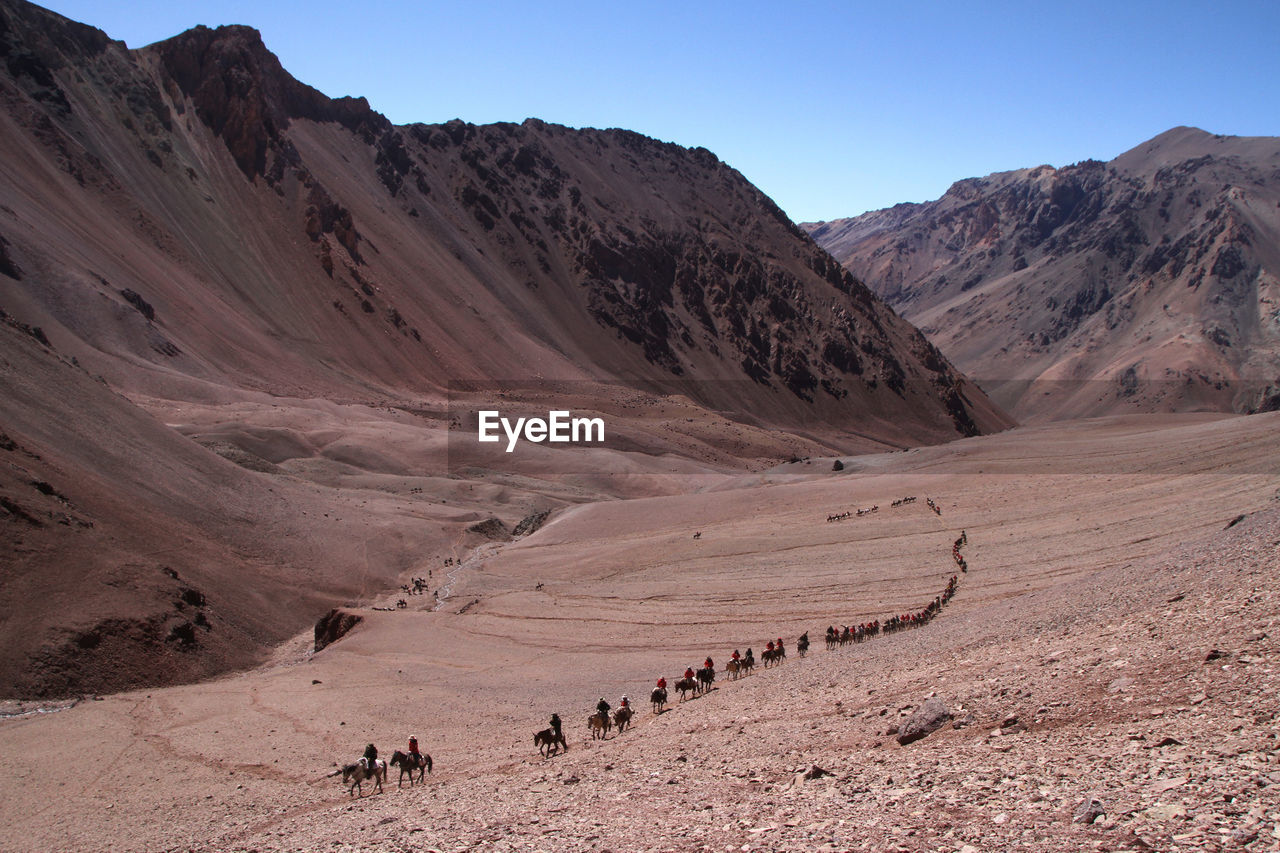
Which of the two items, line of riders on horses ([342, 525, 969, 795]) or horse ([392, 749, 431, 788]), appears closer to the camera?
horse ([392, 749, 431, 788])

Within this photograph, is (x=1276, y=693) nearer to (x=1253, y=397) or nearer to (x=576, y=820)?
(x=576, y=820)

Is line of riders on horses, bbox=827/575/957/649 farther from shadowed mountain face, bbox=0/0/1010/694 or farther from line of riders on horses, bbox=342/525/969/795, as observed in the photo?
shadowed mountain face, bbox=0/0/1010/694

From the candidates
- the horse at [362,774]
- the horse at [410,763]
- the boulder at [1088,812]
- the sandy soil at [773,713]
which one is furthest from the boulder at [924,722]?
the horse at [362,774]

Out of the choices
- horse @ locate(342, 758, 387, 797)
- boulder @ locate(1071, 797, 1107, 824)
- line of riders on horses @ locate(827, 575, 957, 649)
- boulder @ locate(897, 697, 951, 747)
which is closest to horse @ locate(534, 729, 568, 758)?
horse @ locate(342, 758, 387, 797)

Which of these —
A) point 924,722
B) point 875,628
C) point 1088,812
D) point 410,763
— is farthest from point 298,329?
point 1088,812

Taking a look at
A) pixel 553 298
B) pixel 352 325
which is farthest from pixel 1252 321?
pixel 352 325

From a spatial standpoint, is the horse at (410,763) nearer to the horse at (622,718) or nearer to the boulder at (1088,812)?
the horse at (622,718)

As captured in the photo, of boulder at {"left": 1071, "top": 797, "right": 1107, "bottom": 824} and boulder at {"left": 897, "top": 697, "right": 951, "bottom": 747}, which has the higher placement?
boulder at {"left": 1071, "top": 797, "right": 1107, "bottom": 824}

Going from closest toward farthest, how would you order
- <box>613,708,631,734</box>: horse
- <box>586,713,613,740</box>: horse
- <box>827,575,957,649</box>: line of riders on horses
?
1. <box>586,713,613,740</box>: horse
2. <box>613,708,631,734</box>: horse
3. <box>827,575,957,649</box>: line of riders on horses
